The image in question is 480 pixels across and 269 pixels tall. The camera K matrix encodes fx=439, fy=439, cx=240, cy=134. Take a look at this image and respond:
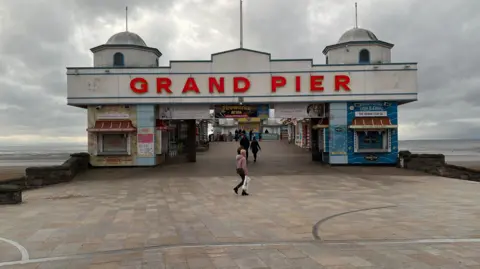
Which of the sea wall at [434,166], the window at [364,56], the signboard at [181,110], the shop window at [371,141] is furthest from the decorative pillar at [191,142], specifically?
the sea wall at [434,166]

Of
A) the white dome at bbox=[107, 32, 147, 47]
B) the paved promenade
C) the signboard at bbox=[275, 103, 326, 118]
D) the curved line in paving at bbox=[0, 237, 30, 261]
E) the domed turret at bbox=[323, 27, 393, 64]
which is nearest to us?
the paved promenade

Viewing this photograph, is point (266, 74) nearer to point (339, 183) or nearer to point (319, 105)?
point (319, 105)

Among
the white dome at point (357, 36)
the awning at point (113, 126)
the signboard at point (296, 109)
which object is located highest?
the white dome at point (357, 36)

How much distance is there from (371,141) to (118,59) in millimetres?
14944

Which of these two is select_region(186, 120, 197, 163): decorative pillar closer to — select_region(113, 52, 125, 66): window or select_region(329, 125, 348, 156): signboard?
select_region(113, 52, 125, 66): window

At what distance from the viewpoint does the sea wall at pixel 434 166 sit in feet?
Answer: 69.8

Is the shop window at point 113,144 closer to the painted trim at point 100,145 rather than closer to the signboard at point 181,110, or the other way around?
the painted trim at point 100,145

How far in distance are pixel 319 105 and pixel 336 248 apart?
1733 cm

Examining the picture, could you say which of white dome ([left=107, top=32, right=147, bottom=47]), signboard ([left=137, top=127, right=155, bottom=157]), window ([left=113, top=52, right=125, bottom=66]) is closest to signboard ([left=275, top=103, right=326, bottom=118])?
signboard ([left=137, top=127, right=155, bottom=157])

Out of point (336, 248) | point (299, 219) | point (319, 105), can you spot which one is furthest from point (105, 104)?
point (336, 248)

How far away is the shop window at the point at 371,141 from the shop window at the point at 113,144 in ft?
41.0

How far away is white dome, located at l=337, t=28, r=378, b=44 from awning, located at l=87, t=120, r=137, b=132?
12.9 metres

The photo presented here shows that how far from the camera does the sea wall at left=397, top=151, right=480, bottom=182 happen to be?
69.8ft

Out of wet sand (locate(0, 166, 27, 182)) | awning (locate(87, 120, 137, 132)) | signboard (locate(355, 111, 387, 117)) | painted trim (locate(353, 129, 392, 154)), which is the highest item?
signboard (locate(355, 111, 387, 117))
